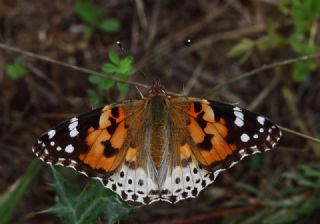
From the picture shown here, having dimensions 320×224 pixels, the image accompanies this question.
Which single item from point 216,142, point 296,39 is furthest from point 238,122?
point 296,39

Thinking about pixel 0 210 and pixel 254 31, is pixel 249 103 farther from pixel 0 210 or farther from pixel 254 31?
pixel 0 210

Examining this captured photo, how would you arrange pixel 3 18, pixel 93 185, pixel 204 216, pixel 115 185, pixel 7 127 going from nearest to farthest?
pixel 115 185 < pixel 93 185 < pixel 204 216 < pixel 7 127 < pixel 3 18

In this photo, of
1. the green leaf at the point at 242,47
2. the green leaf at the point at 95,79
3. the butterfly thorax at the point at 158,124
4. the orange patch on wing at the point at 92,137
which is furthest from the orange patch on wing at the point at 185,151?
the green leaf at the point at 242,47

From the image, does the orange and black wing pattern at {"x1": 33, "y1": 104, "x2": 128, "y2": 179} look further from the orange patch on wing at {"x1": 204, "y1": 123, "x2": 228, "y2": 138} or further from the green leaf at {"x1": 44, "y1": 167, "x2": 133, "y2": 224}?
the orange patch on wing at {"x1": 204, "y1": 123, "x2": 228, "y2": 138}

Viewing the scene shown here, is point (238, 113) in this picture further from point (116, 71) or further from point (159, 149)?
point (116, 71)

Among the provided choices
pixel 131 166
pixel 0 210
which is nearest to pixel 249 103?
pixel 131 166

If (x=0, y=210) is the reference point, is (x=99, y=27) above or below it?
above

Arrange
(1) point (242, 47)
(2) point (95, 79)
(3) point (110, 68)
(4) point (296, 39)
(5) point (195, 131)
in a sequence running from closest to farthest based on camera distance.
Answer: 1. (5) point (195, 131)
2. (3) point (110, 68)
3. (2) point (95, 79)
4. (4) point (296, 39)
5. (1) point (242, 47)
